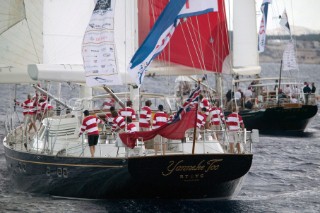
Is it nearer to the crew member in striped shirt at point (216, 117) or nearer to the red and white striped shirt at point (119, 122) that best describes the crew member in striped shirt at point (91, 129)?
the red and white striped shirt at point (119, 122)

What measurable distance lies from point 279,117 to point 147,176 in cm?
2755

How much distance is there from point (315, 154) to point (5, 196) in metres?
17.7

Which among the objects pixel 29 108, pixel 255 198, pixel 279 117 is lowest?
pixel 255 198

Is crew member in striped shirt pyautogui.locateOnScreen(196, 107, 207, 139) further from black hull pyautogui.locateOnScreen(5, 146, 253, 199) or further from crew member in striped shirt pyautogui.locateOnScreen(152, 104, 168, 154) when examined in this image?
black hull pyautogui.locateOnScreen(5, 146, 253, 199)

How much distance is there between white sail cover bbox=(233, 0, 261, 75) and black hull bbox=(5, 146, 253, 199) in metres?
15.0

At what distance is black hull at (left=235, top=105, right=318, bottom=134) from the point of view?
166ft

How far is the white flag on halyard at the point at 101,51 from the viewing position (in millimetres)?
23750

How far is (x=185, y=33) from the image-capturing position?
2788 cm

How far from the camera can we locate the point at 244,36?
40938mm

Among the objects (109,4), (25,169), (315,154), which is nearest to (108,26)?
(109,4)

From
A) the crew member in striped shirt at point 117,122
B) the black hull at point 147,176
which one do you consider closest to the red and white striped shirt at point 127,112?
the crew member in striped shirt at point 117,122

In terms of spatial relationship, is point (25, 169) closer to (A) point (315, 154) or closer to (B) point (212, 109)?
(B) point (212, 109)

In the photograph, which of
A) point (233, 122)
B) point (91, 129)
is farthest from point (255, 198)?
point (91, 129)

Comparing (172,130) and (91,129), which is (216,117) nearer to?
(172,130)
